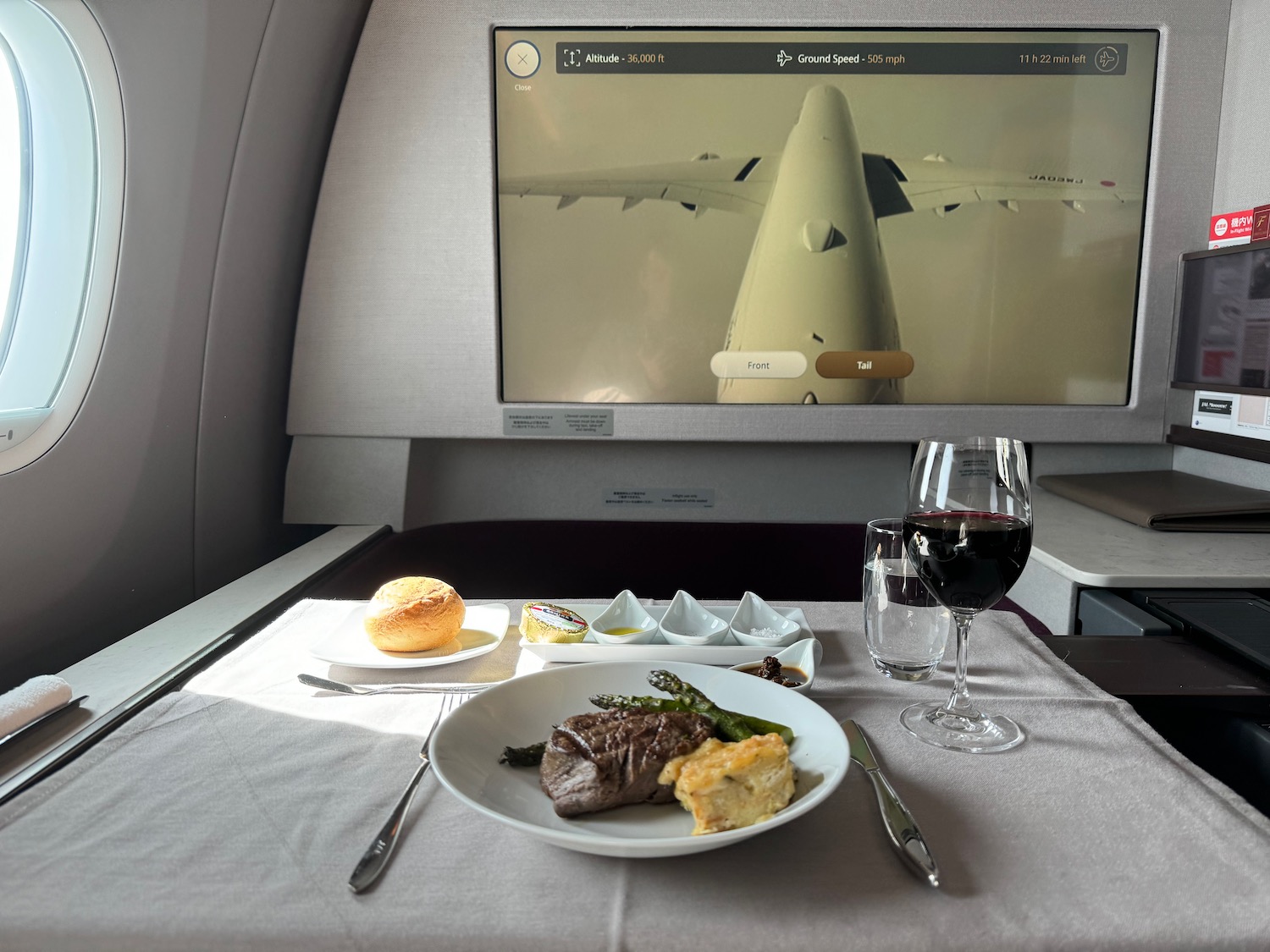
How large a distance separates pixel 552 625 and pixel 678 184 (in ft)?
3.70

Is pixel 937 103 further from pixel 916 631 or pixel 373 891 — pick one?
pixel 373 891

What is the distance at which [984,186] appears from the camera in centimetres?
171

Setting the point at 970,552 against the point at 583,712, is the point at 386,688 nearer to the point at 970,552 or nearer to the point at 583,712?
the point at 583,712

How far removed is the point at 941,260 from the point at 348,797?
1516mm

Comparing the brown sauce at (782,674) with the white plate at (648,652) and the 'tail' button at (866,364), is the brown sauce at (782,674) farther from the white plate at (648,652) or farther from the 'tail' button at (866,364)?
the 'tail' button at (866,364)

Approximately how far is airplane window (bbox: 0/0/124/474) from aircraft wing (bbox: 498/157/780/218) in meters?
0.70

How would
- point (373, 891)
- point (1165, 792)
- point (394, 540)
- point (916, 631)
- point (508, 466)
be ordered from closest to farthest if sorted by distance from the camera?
point (373, 891), point (1165, 792), point (916, 631), point (394, 540), point (508, 466)

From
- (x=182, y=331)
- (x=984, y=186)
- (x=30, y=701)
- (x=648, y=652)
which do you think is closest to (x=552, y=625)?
(x=648, y=652)

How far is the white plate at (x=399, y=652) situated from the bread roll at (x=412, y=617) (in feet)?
0.04

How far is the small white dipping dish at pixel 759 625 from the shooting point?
873 mm

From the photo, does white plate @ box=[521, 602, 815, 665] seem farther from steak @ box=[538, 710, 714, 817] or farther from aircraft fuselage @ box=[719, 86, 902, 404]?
aircraft fuselage @ box=[719, 86, 902, 404]

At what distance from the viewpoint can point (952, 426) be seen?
1727 millimetres

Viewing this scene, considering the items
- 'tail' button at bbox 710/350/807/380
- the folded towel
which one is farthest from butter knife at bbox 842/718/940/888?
'tail' button at bbox 710/350/807/380

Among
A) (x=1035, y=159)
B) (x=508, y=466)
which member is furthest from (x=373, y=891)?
(x=1035, y=159)
